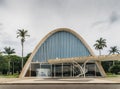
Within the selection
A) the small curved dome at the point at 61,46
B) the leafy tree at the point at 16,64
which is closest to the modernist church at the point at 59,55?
the small curved dome at the point at 61,46

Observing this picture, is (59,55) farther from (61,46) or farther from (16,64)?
(16,64)

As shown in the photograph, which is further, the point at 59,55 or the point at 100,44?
the point at 100,44

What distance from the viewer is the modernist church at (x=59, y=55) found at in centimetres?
5775

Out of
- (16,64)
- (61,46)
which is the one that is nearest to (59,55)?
(61,46)

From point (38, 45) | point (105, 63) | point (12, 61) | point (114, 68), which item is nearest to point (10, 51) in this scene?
point (12, 61)

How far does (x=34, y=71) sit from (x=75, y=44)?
10.2 meters

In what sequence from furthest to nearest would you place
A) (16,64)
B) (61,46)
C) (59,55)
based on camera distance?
(16,64)
(61,46)
(59,55)

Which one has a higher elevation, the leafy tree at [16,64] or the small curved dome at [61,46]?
the small curved dome at [61,46]

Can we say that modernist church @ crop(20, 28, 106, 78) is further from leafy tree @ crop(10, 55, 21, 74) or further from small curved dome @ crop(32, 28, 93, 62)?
leafy tree @ crop(10, 55, 21, 74)

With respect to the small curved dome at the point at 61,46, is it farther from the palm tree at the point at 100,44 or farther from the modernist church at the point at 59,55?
the palm tree at the point at 100,44

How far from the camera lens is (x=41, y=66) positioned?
58.9 meters

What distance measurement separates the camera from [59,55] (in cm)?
5916

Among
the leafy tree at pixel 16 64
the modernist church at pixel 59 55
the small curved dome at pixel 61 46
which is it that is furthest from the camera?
the leafy tree at pixel 16 64

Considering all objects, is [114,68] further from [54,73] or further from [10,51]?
[10,51]
